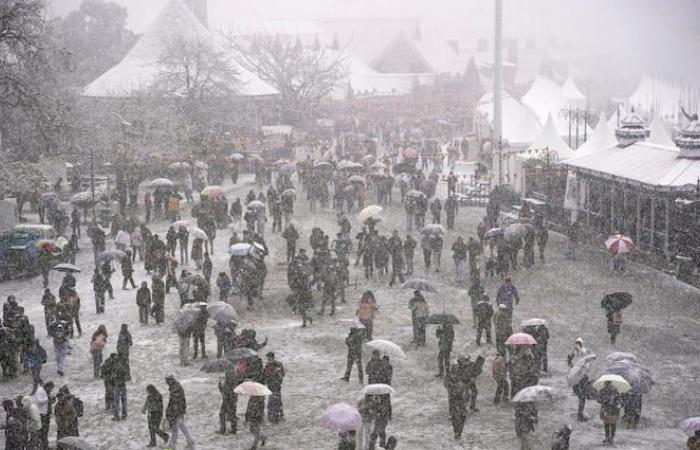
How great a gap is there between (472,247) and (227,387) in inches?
449

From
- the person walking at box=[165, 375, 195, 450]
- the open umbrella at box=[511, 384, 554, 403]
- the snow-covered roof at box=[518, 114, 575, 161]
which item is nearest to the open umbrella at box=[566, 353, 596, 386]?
the open umbrella at box=[511, 384, 554, 403]

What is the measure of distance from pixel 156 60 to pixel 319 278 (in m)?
36.8

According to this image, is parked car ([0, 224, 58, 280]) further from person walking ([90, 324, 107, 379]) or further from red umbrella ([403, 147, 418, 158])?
red umbrella ([403, 147, 418, 158])

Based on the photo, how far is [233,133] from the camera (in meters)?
51.3

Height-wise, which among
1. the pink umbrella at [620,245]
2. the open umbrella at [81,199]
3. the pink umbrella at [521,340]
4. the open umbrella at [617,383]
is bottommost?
the open umbrella at [617,383]

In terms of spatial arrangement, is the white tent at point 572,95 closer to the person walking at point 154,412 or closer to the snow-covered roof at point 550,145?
the snow-covered roof at point 550,145

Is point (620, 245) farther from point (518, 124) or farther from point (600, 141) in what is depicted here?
point (518, 124)

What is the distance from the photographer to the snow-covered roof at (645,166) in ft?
89.1

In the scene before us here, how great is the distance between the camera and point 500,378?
56.1 ft

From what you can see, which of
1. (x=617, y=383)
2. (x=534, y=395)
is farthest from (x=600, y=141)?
(x=534, y=395)

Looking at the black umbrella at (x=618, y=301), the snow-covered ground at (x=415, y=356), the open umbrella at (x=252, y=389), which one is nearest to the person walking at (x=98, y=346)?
the snow-covered ground at (x=415, y=356)

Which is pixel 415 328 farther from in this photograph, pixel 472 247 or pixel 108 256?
pixel 108 256

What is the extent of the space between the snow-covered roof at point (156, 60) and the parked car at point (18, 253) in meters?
28.2

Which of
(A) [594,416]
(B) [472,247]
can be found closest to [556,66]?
(B) [472,247]
